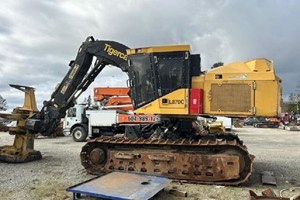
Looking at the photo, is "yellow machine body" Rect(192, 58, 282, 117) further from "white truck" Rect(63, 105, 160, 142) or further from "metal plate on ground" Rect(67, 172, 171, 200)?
"white truck" Rect(63, 105, 160, 142)

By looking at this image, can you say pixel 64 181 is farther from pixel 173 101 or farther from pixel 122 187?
pixel 173 101

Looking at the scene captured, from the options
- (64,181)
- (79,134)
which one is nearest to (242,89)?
(64,181)

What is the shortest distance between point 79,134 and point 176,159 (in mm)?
15028

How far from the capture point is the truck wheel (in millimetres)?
23016

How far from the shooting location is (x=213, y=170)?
8.87 meters

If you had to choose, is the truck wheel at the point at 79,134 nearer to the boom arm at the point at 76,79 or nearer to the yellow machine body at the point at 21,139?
the yellow machine body at the point at 21,139

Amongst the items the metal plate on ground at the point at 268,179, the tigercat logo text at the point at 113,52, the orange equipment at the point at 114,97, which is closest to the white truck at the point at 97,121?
the orange equipment at the point at 114,97

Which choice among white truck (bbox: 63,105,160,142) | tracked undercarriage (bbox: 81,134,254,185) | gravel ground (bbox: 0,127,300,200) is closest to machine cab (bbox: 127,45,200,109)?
tracked undercarriage (bbox: 81,134,254,185)

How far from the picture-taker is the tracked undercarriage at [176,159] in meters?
8.79

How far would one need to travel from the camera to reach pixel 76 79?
12148mm

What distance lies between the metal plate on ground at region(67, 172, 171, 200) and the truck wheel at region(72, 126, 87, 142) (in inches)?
592

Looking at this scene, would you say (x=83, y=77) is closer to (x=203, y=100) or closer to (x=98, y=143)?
(x=98, y=143)

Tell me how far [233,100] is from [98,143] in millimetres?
3812

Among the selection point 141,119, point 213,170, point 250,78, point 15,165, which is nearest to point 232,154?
point 213,170
